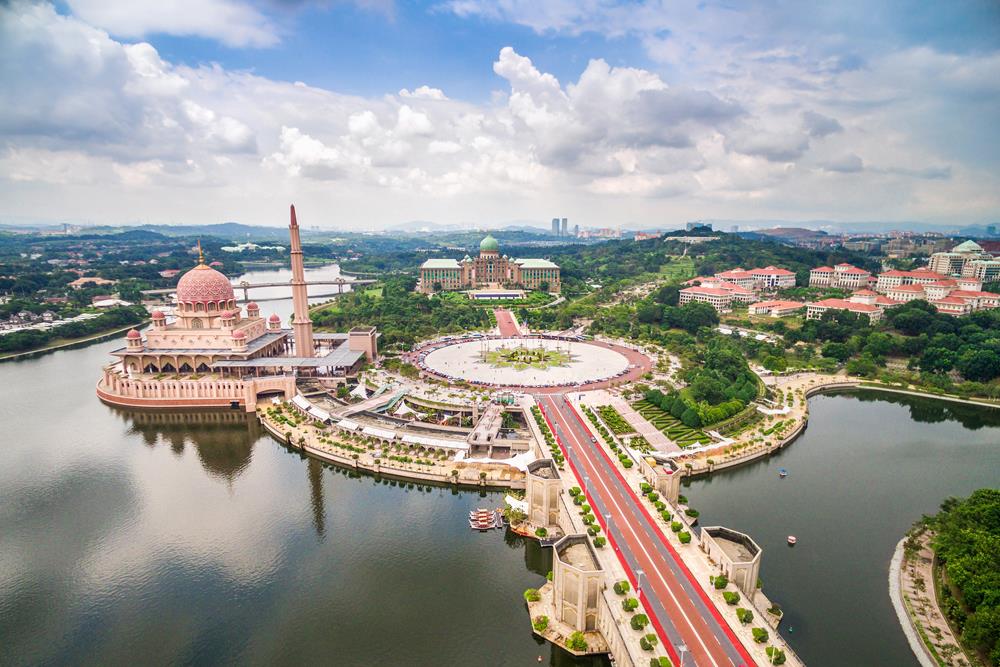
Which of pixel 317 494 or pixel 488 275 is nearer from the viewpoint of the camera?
pixel 317 494

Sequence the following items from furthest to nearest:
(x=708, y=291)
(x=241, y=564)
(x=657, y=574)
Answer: (x=708, y=291) → (x=241, y=564) → (x=657, y=574)

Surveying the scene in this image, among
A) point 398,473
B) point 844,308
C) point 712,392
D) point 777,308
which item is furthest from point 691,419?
point 777,308

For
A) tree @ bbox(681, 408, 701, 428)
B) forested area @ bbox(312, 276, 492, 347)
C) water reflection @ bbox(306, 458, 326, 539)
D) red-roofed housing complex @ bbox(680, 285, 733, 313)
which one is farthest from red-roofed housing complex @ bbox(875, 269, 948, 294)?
water reflection @ bbox(306, 458, 326, 539)

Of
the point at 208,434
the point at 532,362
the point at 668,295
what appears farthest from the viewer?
the point at 668,295

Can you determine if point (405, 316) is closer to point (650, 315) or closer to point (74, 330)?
point (650, 315)

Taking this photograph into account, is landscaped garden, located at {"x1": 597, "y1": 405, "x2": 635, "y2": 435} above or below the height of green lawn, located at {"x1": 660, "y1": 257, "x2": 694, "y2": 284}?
below

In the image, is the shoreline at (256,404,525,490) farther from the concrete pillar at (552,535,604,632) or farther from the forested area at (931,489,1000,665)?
the forested area at (931,489,1000,665)

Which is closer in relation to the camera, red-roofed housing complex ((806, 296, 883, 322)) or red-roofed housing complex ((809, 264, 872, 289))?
red-roofed housing complex ((806, 296, 883, 322))
